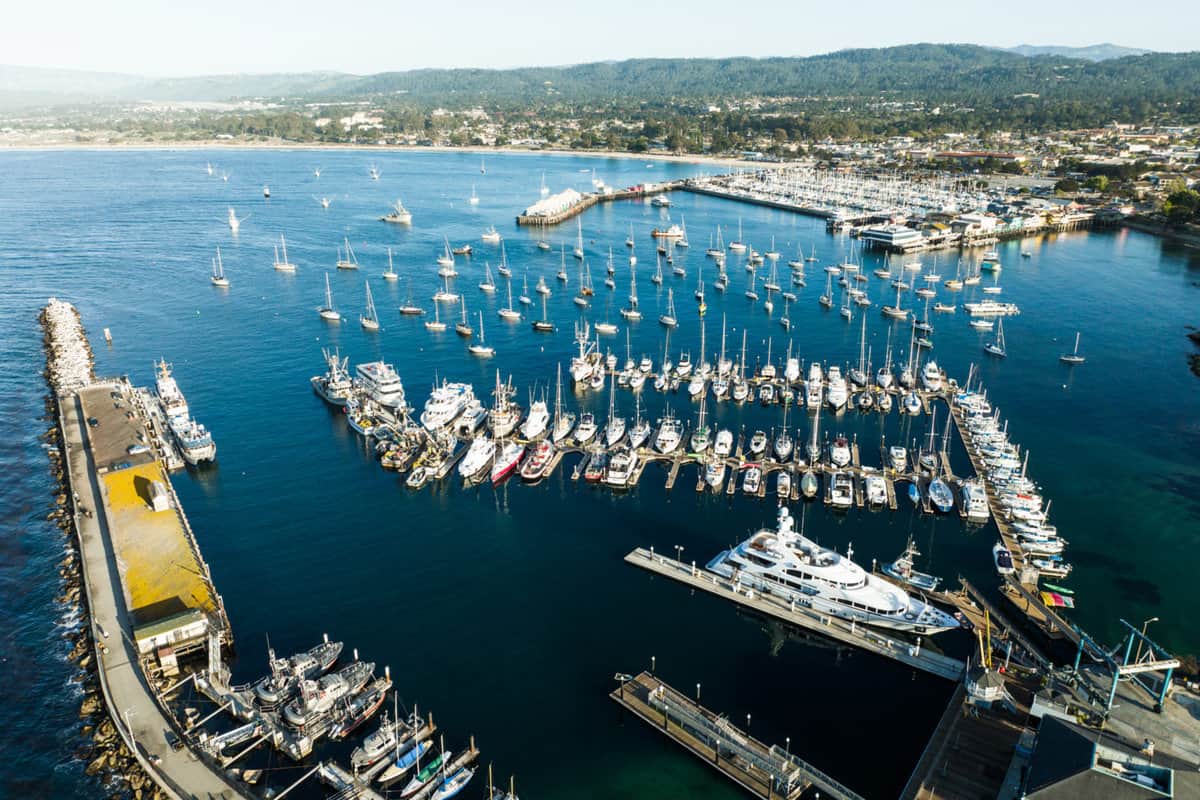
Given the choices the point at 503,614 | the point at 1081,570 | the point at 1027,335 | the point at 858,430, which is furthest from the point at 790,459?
the point at 1027,335

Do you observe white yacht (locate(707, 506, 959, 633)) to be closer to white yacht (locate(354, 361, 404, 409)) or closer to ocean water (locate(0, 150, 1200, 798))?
ocean water (locate(0, 150, 1200, 798))

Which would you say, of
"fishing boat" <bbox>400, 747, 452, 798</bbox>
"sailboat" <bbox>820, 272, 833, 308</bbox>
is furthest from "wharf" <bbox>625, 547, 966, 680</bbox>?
"sailboat" <bbox>820, 272, 833, 308</bbox>

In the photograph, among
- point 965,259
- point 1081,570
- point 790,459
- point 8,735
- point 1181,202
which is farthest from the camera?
point 1181,202

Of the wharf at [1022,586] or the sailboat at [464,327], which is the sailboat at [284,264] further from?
the wharf at [1022,586]

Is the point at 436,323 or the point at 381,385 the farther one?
the point at 436,323

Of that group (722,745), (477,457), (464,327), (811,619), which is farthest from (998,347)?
(722,745)

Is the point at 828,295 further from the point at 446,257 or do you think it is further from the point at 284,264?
the point at 284,264

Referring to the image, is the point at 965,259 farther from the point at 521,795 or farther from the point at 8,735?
the point at 8,735
